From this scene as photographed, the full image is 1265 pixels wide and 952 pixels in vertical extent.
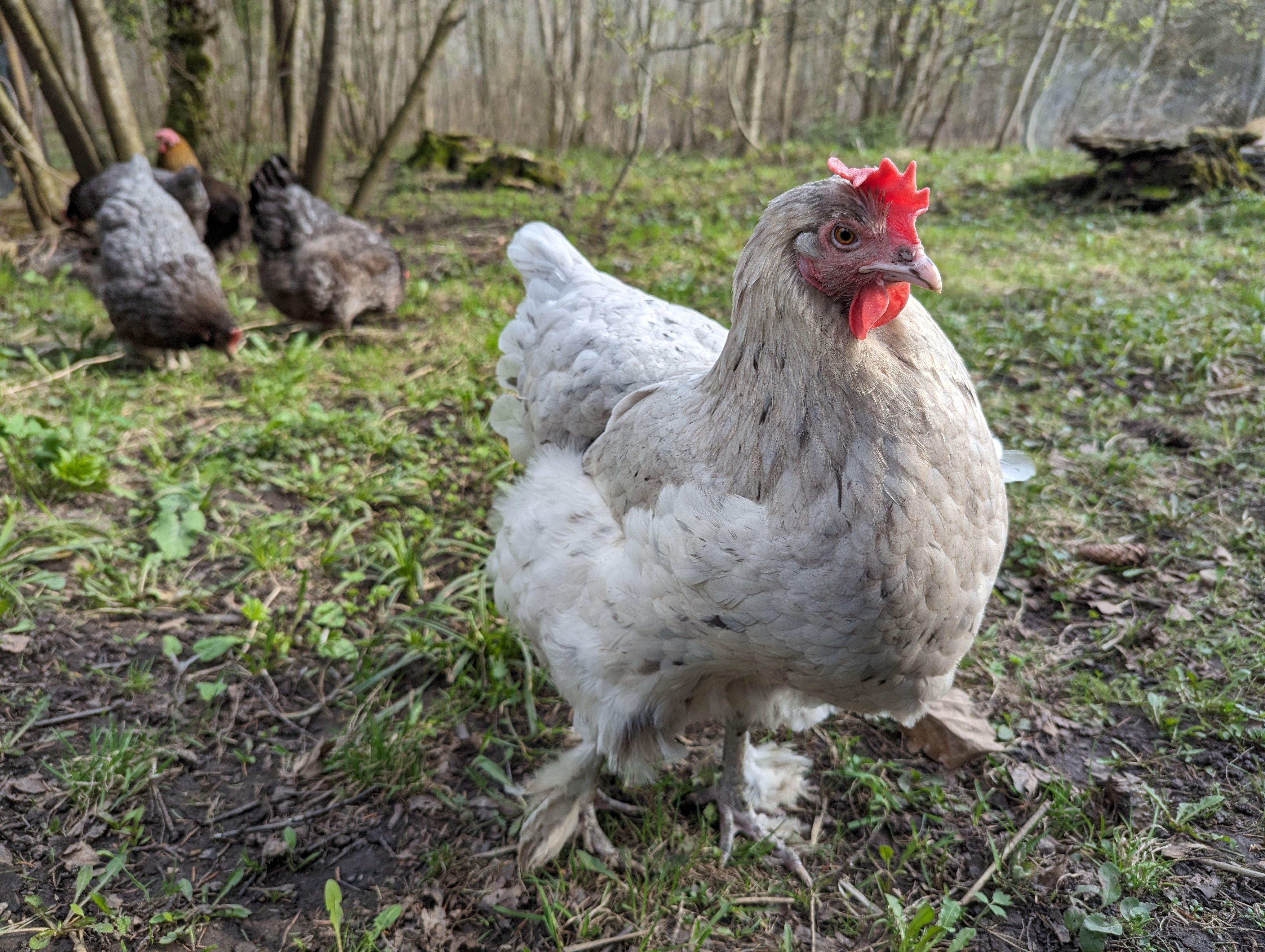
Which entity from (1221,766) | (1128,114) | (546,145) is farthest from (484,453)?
(1128,114)

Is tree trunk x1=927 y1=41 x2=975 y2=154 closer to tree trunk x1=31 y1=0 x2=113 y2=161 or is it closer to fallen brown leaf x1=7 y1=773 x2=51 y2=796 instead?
tree trunk x1=31 y1=0 x2=113 y2=161

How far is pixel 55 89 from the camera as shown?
577cm

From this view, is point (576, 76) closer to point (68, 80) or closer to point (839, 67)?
point (839, 67)

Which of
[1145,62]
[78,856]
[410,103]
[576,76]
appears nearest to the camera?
[78,856]

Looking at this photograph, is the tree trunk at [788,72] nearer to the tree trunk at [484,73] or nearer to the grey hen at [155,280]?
the tree trunk at [484,73]

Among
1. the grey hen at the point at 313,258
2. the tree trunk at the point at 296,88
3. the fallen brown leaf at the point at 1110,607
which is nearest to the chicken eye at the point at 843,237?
the fallen brown leaf at the point at 1110,607

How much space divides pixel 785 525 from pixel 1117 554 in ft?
7.73

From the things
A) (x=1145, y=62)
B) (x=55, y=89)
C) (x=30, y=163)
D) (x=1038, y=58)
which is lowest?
(x=30, y=163)

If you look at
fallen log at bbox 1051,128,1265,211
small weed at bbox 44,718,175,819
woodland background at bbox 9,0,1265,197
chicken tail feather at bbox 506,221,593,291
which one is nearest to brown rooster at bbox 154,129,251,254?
woodland background at bbox 9,0,1265,197

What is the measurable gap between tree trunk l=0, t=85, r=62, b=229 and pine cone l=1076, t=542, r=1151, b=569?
297 inches

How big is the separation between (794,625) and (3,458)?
3.94m

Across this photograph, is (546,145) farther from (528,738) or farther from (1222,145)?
(528,738)

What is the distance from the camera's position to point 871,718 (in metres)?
2.76

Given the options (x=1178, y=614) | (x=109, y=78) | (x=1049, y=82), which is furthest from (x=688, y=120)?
(x=1178, y=614)
